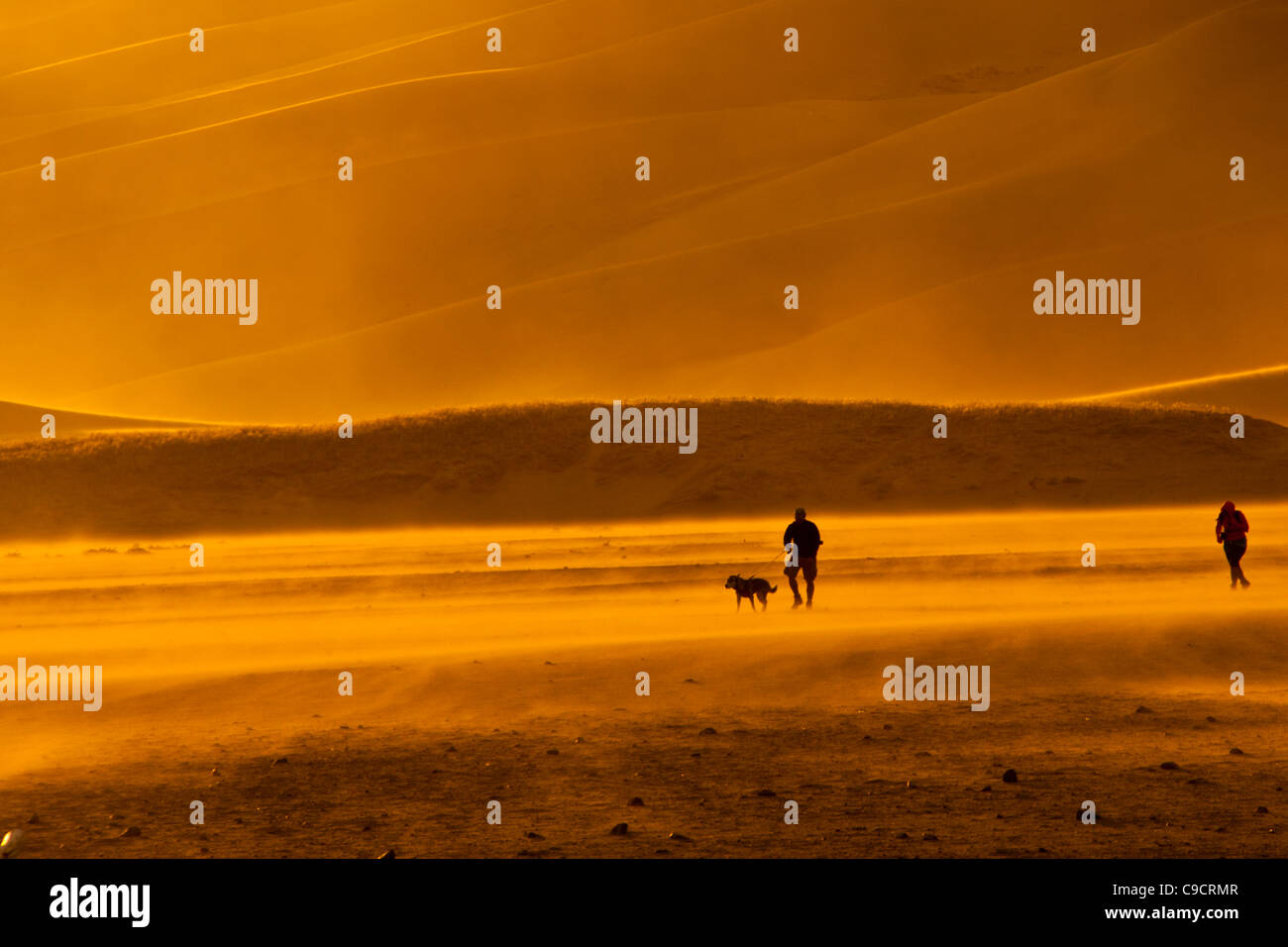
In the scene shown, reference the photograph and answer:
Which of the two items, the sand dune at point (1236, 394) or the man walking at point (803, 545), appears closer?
the man walking at point (803, 545)

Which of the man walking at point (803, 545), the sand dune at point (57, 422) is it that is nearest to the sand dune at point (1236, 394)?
the man walking at point (803, 545)

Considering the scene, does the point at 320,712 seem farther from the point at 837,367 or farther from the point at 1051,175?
the point at 1051,175

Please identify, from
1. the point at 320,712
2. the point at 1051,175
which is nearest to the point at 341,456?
the point at 320,712

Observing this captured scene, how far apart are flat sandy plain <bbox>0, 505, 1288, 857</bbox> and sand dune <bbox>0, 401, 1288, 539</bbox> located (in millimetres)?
11110

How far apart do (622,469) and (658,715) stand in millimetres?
24028

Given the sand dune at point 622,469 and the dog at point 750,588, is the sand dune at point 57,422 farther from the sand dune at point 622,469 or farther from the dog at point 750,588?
the dog at point 750,588

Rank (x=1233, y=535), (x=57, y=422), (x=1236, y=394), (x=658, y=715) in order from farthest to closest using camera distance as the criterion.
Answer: (x=57, y=422), (x=1236, y=394), (x=1233, y=535), (x=658, y=715)

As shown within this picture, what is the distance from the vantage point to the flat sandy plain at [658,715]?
7891mm

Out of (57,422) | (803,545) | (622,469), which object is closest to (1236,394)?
(622,469)

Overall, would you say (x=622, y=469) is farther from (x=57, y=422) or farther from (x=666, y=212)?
(x=666, y=212)

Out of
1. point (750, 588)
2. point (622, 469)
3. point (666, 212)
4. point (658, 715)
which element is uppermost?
point (666, 212)

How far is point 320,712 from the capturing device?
11.5 meters

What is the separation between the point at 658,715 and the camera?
11.1m

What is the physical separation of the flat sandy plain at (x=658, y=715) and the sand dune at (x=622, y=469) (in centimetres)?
1111
